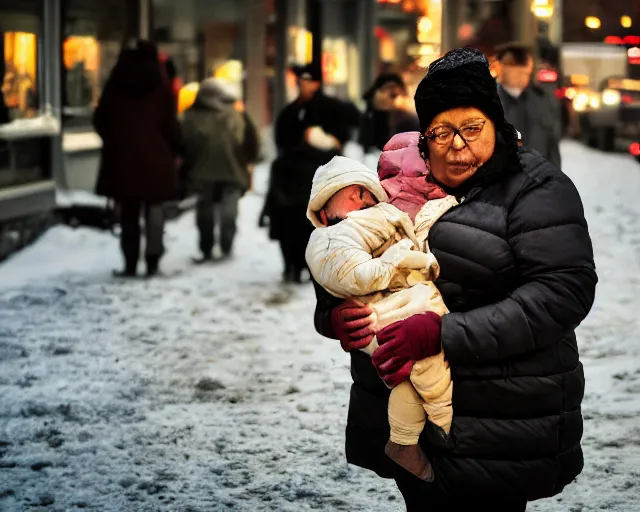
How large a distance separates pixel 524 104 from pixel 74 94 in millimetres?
9688

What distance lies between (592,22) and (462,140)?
3925 cm

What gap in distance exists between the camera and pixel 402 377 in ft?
11.7

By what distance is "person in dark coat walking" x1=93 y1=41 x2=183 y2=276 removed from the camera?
12.7 m

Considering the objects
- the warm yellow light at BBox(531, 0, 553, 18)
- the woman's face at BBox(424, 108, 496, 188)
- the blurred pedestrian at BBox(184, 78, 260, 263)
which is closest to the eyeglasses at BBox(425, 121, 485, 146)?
the woman's face at BBox(424, 108, 496, 188)

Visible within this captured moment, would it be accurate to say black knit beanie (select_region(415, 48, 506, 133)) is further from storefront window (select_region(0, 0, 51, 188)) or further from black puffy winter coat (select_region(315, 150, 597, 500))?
storefront window (select_region(0, 0, 51, 188))

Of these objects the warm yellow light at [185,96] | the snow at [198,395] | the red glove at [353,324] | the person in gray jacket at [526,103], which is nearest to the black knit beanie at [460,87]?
the red glove at [353,324]

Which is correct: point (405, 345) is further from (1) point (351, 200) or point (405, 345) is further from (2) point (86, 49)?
(2) point (86, 49)

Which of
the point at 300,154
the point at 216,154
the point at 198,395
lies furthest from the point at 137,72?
the point at 198,395

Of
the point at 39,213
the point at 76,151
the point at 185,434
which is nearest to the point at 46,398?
the point at 185,434

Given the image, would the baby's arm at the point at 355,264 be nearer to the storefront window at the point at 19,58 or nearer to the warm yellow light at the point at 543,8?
the storefront window at the point at 19,58

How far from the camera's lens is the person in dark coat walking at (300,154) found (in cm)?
1206

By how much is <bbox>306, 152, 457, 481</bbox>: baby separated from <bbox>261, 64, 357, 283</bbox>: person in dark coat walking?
8.10m

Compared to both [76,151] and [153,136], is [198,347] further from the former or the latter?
[76,151]

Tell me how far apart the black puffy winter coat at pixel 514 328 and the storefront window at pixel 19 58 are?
35.1ft
